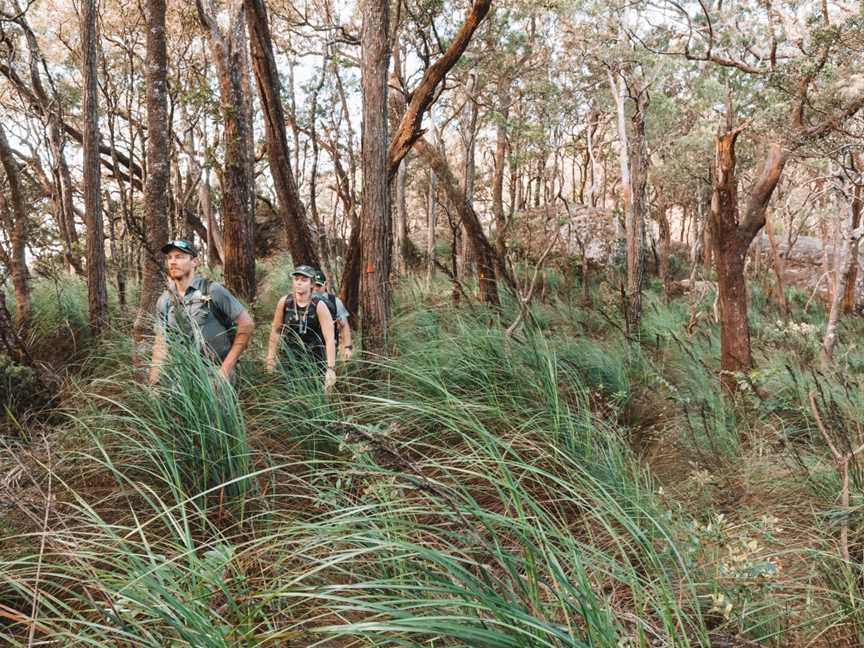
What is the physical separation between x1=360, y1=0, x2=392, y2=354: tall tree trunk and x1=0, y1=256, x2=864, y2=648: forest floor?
1.41 ft

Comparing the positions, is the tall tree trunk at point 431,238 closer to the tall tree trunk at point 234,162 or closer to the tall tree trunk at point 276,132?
the tall tree trunk at point 234,162

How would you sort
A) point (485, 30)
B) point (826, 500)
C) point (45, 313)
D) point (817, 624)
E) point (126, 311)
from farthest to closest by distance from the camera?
point (485, 30)
point (45, 313)
point (126, 311)
point (826, 500)
point (817, 624)

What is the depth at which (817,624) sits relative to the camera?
2.06 metres

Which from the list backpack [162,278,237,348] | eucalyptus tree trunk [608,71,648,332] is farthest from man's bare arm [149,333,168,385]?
eucalyptus tree trunk [608,71,648,332]

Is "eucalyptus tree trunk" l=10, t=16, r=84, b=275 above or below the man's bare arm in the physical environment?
above

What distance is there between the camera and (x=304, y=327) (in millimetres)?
4363

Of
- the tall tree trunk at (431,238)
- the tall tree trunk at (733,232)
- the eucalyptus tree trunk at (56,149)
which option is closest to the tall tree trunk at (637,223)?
the tall tree trunk at (733,232)

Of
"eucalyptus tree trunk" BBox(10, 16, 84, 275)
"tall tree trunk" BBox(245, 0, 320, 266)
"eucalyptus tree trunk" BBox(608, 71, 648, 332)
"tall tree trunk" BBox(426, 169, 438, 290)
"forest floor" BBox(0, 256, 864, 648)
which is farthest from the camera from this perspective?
"tall tree trunk" BBox(426, 169, 438, 290)

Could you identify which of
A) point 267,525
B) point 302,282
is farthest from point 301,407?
point 302,282

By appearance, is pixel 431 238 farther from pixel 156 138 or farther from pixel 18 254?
pixel 18 254

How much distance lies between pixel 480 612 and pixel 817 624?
1.39 meters

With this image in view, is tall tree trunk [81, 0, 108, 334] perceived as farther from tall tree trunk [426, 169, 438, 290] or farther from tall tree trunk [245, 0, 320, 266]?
tall tree trunk [426, 169, 438, 290]

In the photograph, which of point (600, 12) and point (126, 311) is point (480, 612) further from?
point (600, 12)

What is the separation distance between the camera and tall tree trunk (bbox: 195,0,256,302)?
6750 millimetres
